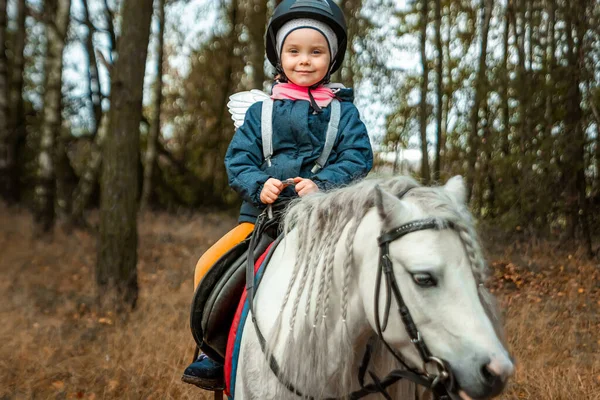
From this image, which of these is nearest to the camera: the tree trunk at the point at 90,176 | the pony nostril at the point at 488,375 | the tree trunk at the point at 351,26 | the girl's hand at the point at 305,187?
the pony nostril at the point at 488,375

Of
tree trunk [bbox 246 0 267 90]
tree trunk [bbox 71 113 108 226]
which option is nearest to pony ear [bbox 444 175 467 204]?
tree trunk [bbox 71 113 108 226]

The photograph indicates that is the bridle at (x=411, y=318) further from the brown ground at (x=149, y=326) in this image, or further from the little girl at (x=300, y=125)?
the brown ground at (x=149, y=326)

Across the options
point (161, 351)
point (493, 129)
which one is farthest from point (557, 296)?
point (161, 351)

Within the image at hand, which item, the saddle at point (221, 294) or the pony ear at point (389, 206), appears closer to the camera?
the pony ear at point (389, 206)

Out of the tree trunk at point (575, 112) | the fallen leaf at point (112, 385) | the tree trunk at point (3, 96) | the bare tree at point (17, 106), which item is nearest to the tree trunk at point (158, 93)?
the bare tree at point (17, 106)

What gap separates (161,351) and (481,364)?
4.26m

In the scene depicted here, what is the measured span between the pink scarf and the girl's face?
0.04 meters

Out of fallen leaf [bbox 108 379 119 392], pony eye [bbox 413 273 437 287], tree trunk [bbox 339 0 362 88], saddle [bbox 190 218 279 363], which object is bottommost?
fallen leaf [bbox 108 379 119 392]

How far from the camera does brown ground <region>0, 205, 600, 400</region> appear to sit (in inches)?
187

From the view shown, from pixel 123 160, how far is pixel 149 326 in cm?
206

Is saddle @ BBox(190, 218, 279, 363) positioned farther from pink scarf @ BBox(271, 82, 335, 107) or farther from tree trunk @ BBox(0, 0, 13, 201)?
tree trunk @ BBox(0, 0, 13, 201)

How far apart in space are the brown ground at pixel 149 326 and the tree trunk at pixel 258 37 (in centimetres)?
529

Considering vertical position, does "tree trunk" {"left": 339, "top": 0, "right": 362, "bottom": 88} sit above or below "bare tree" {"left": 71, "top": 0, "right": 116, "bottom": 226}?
above

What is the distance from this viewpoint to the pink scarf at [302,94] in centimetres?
282
